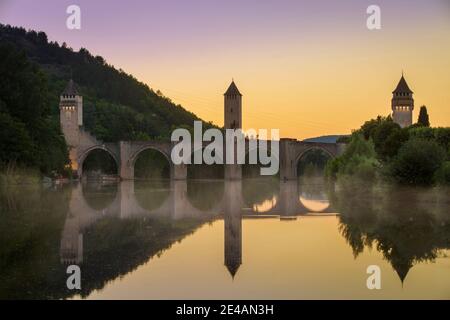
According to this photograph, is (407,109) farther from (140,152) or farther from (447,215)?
(447,215)

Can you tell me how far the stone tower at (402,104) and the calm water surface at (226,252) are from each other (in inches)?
2325

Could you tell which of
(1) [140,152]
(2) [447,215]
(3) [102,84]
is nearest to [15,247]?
(2) [447,215]

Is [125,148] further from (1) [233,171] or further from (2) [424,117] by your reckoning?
(2) [424,117]

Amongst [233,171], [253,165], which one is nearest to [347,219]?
[233,171]

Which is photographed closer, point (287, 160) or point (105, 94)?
point (287, 160)

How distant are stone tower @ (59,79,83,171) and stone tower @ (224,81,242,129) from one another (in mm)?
18099

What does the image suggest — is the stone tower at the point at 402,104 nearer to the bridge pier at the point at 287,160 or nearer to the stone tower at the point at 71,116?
the bridge pier at the point at 287,160

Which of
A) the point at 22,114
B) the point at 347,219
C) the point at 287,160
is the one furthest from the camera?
the point at 287,160

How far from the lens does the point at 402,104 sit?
86.8 m

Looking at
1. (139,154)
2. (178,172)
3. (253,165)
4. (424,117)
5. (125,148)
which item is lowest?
(178,172)

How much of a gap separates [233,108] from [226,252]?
77335 millimetres

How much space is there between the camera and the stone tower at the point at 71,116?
82.7 metres

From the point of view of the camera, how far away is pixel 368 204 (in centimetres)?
3098

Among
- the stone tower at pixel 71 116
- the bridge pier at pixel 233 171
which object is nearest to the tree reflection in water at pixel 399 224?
the bridge pier at pixel 233 171
